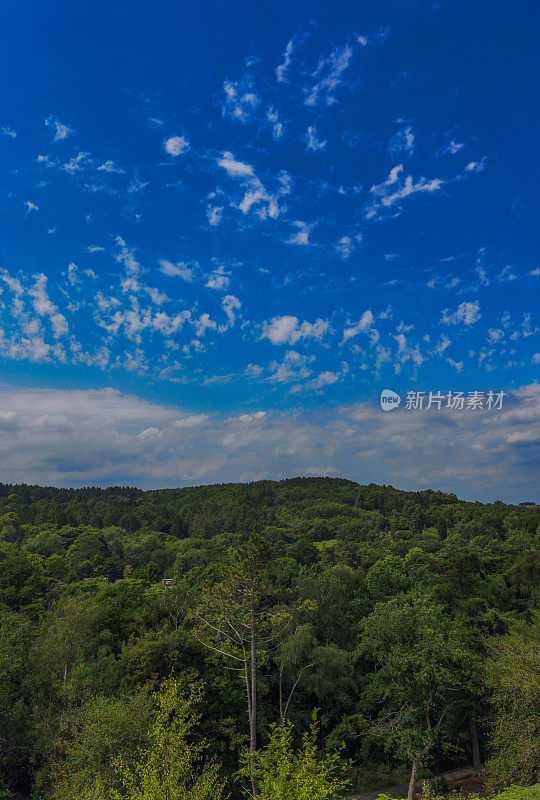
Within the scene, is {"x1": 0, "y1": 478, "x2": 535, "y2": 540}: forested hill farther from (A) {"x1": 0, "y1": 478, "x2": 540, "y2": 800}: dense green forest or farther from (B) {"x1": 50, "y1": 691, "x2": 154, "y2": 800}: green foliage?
(B) {"x1": 50, "y1": 691, "x2": 154, "y2": 800}: green foliage

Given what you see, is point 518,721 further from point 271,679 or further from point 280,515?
point 280,515

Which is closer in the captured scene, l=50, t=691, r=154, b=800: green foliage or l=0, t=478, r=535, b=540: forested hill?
l=50, t=691, r=154, b=800: green foliage

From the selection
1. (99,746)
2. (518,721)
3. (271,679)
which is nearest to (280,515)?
(271,679)

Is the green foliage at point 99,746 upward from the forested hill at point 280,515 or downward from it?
upward

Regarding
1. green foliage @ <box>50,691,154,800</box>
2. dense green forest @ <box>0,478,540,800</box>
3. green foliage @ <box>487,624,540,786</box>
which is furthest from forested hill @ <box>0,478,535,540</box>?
green foliage @ <box>50,691,154,800</box>

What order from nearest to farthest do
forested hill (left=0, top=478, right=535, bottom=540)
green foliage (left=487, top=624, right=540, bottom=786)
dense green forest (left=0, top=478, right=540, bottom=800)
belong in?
dense green forest (left=0, top=478, right=540, bottom=800)
green foliage (left=487, top=624, right=540, bottom=786)
forested hill (left=0, top=478, right=535, bottom=540)

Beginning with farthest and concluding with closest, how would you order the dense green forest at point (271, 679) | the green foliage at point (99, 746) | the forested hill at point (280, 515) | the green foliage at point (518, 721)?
the forested hill at point (280, 515) < the green foliage at point (518, 721) < the dense green forest at point (271, 679) < the green foliage at point (99, 746)

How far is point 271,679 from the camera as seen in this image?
3453 centimetres

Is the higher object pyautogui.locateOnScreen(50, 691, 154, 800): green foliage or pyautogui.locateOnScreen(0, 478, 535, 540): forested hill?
pyautogui.locateOnScreen(50, 691, 154, 800): green foliage

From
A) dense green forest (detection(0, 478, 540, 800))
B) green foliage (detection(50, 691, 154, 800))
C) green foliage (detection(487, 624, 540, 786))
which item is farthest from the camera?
green foliage (detection(487, 624, 540, 786))

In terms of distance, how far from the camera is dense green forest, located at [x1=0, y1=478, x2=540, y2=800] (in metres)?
20.5

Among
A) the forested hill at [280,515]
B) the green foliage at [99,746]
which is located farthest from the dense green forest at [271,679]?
the forested hill at [280,515]

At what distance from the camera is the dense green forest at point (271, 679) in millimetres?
20547

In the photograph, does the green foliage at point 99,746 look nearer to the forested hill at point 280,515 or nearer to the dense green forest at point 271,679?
the dense green forest at point 271,679
